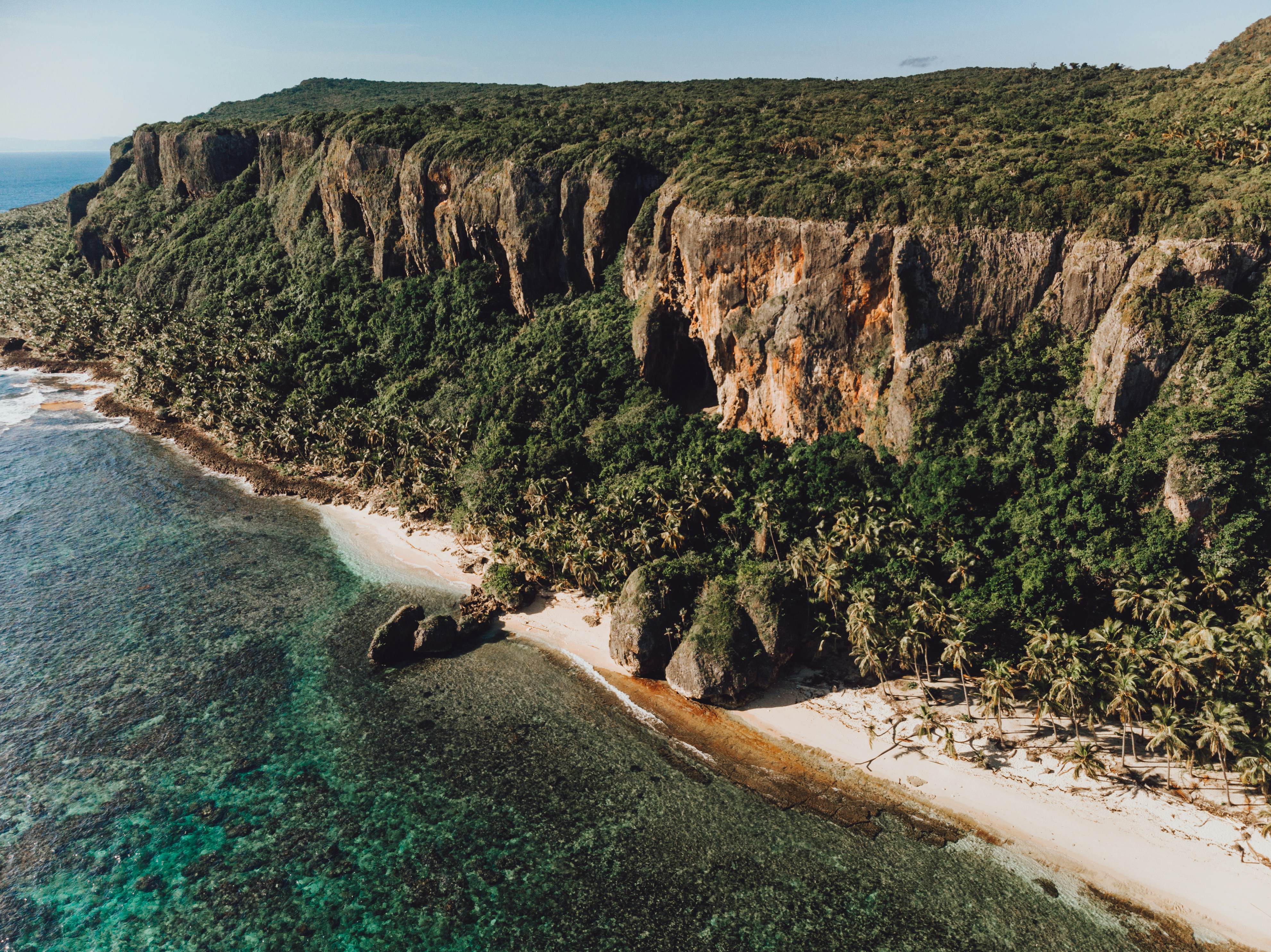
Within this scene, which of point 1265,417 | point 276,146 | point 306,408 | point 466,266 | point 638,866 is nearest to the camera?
point 638,866

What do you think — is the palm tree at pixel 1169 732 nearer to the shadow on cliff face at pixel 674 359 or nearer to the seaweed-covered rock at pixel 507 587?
the seaweed-covered rock at pixel 507 587

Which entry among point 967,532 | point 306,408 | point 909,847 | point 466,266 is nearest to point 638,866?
point 909,847

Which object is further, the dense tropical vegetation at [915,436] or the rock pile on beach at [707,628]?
the rock pile on beach at [707,628]

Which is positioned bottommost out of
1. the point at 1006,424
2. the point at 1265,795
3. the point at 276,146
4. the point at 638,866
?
the point at 638,866

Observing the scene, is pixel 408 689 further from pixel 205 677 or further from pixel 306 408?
pixel 306 408

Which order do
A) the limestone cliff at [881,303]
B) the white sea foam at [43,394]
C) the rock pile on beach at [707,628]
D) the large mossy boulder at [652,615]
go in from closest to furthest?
the rock pile on beach at [707,628] < the limestone cliff at [881,303] < the large mossy boulder at [652,615] < the white sea foam at [43,394]

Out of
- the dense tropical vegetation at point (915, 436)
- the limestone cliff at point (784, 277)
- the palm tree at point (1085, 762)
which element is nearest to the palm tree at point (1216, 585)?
the dense tropical vegetation at point (915, 436)

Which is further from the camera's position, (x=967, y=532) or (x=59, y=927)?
(x=967, y=532)
